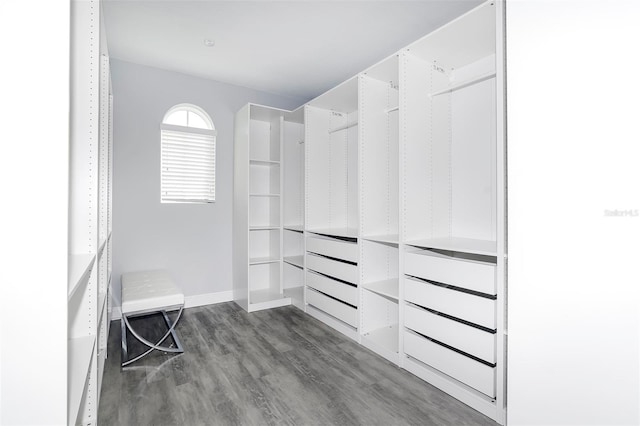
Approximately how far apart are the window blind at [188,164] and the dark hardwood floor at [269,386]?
62.1 inches

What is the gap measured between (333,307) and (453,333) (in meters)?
1.38

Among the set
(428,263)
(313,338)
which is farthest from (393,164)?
(313,338)

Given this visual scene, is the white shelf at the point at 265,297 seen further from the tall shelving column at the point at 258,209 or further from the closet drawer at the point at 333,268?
the closet drawer at the point at 333,268

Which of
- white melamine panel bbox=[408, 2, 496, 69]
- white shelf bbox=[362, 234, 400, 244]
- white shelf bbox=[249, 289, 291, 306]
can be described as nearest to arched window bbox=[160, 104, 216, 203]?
white shelf bbox=[249, 289, 291, 306]

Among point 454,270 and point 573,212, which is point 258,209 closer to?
point 454,270

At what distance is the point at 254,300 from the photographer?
383 cm

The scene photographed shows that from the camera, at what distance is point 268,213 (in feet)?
14.2

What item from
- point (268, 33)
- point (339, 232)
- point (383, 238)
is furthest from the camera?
point (339, 232)

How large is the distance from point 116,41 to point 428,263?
3392 mm

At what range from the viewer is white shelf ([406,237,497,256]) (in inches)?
74.2

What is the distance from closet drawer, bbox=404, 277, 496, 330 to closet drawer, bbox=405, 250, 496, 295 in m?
0.05

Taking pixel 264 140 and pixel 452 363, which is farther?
pixel 264 140

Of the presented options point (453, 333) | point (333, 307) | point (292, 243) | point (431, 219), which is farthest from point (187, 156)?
point (453, 333)

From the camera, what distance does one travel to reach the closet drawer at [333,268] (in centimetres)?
296
